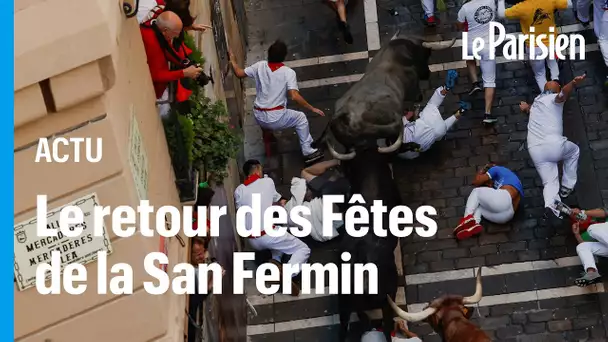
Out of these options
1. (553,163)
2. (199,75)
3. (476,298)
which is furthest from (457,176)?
(199,75)

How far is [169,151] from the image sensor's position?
979cm

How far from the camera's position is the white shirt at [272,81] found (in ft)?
46.3

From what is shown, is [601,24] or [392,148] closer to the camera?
[392,148]

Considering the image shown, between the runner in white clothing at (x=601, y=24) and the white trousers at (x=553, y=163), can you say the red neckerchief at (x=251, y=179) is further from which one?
the runner in white clothing at (x=601, y=24)

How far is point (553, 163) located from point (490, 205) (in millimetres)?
1001

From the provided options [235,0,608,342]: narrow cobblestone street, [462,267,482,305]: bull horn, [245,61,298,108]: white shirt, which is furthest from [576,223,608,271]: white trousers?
[245,61,298,108]: white shirt

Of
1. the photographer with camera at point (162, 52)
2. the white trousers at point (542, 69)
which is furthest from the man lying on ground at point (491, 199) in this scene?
the photographer with camera at point (162, 52)

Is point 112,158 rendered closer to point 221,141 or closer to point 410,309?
point 221,141

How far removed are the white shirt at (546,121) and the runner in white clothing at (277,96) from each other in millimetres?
2823

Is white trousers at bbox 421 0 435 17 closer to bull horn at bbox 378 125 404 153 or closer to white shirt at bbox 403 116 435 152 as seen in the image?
white shirt at bbox 403 116 435 152

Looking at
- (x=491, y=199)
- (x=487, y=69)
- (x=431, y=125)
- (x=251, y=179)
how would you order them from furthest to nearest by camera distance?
(x=487, y=69) < (x=431, y=125) < (x=491, y=199) < (x=251, y=179)

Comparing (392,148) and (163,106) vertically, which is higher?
(163,106)

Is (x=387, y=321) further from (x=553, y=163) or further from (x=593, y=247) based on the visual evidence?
(x=553, y=163)

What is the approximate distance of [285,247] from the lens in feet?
43.2
